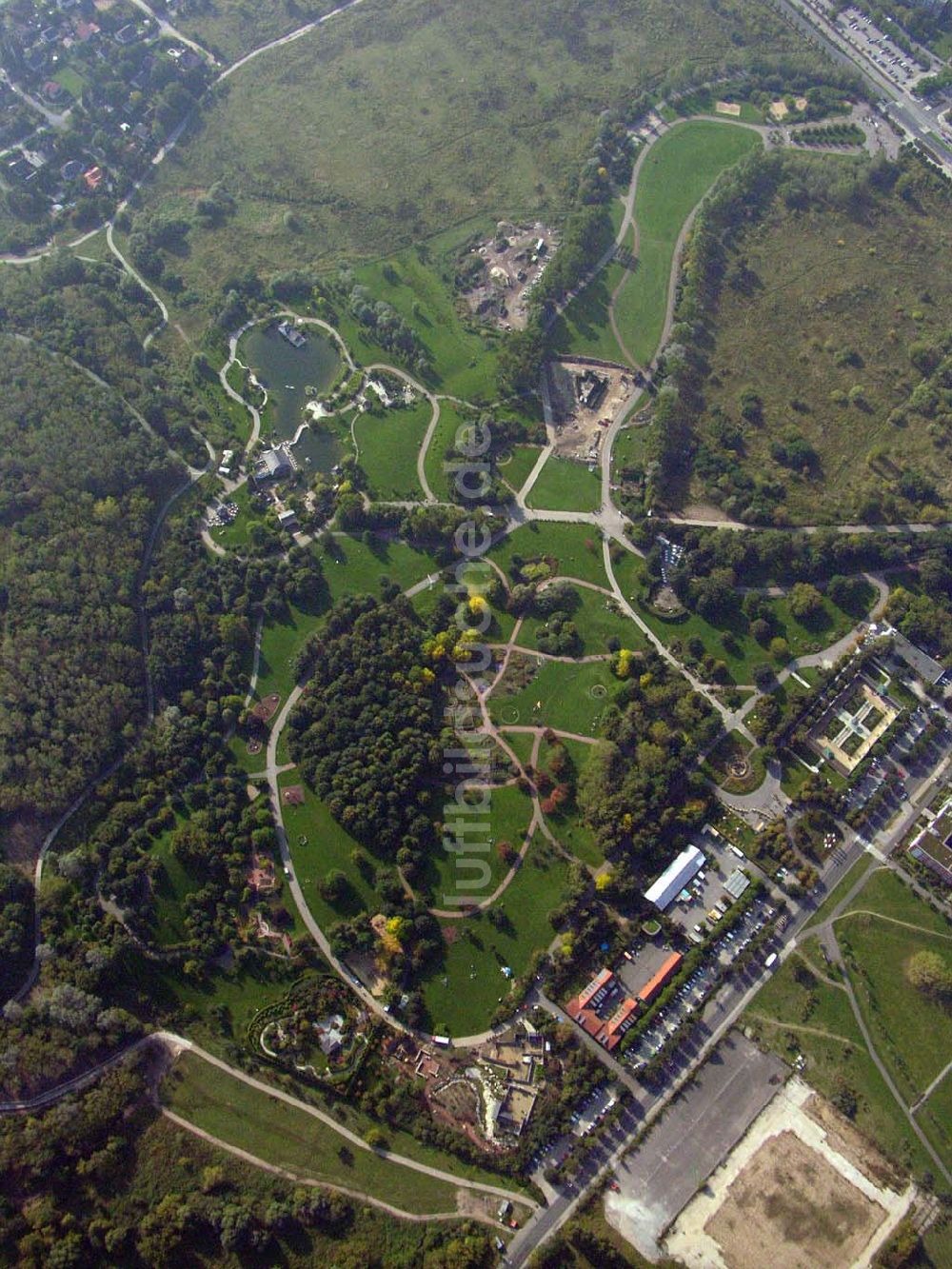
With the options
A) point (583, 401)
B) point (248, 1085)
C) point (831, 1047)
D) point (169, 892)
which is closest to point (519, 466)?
point (583, 401)

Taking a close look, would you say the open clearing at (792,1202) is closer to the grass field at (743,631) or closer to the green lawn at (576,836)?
the green lawn at (576,836)

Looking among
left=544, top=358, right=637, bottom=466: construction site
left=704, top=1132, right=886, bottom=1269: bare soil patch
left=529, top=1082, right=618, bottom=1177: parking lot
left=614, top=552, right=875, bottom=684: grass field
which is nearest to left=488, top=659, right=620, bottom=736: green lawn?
left=614, top=552, right=875, bottom=684: grass field

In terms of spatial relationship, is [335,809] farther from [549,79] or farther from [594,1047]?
[549,79]

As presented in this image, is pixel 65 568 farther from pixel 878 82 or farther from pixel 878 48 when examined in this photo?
pixel 878 48

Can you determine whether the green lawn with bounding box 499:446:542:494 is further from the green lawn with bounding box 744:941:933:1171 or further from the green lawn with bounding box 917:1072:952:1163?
the green lawn with bounding box 917:1072:952:1163

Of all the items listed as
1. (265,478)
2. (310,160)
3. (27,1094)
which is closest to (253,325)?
(265,478)
